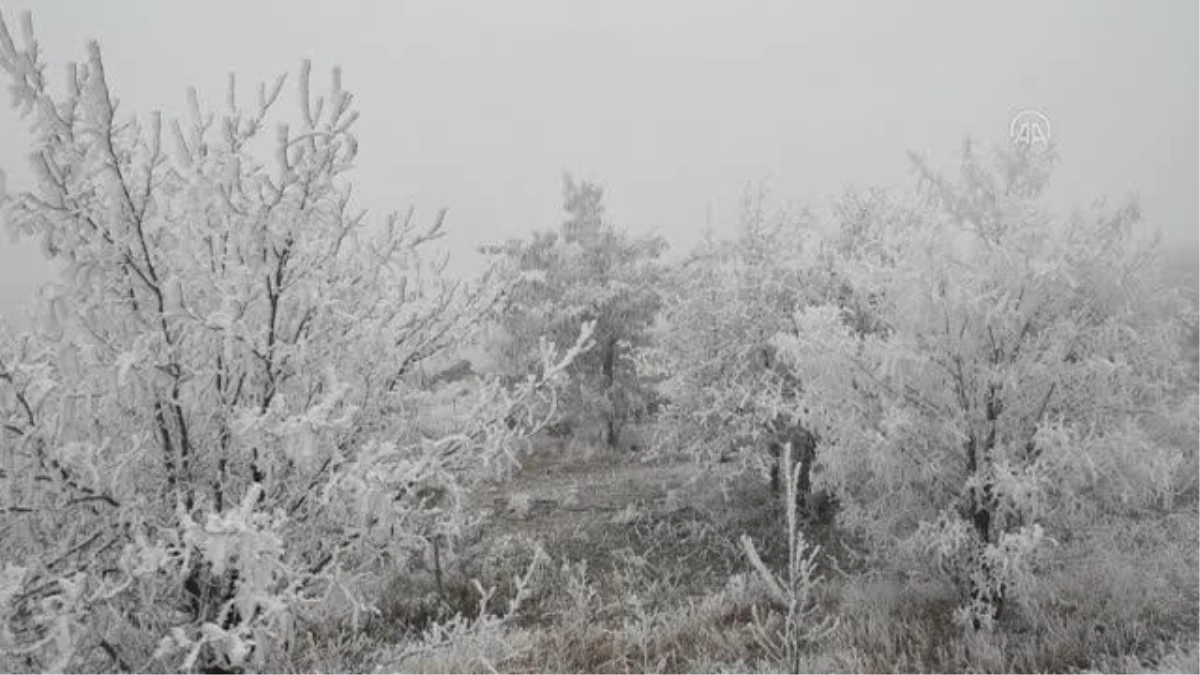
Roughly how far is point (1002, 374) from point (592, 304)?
17.5 metres

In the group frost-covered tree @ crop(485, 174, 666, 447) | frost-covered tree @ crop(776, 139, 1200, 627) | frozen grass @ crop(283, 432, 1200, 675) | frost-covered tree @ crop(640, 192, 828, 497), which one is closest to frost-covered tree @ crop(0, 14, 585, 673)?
frozen grass @ crop(283, 432, 1200, 675)

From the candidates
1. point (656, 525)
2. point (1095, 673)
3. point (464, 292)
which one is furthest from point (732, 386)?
point (464, 292)

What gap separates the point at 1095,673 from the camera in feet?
17.7

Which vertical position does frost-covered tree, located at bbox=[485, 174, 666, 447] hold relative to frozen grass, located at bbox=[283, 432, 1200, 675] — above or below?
above

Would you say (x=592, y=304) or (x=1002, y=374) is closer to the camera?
(x=1002, y=374)

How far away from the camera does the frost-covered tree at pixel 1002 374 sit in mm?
6906

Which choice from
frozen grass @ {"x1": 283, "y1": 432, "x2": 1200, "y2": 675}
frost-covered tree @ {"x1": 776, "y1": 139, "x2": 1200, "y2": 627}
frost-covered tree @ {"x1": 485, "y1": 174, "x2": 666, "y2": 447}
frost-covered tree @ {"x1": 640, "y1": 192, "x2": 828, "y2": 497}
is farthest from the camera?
frost-covered tree @ {"x1": 485, "y1": 174, "x2": 666, "y2": 447}

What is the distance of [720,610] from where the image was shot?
8.91 m

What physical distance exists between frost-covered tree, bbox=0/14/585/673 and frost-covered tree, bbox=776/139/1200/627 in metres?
4.37

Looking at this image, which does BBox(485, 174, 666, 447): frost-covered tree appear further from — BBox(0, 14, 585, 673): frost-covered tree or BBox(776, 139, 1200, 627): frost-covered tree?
BBox(0, 14, 585, 673): frost-covered tree

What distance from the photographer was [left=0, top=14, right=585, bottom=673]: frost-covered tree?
10.7 ft

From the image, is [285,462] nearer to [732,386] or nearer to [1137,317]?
[1137,317]

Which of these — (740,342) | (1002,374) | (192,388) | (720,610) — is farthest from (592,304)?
(192,388)

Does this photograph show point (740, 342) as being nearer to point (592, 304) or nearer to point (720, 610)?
point (720, 610)
